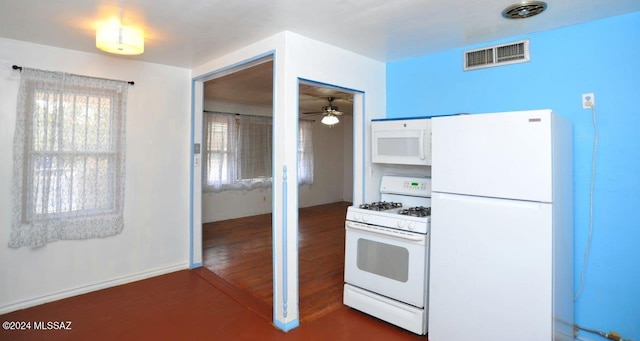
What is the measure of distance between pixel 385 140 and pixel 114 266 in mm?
2991

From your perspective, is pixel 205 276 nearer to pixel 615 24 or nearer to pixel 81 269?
pixel 81 269

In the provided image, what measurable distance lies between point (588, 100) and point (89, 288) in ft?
14.8

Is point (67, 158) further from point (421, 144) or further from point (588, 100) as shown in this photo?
point (588, 100)

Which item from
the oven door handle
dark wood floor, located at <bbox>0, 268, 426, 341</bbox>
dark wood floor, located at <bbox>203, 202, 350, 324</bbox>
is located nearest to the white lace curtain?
dark wood floor, located at <bbox>0, 268, 426, 341</bbox>

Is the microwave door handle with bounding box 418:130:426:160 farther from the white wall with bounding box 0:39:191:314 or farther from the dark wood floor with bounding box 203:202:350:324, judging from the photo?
the white wall with bounding box 0:39:191:314

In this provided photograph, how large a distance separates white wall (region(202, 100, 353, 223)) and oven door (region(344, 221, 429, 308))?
4267 mm

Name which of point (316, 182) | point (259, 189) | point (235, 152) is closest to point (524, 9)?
point (235, 152)

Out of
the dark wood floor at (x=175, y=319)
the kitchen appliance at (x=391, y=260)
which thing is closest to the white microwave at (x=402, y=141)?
the kitchen appliance at (x=391, y=260)

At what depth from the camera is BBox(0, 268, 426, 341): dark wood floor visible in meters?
2.42

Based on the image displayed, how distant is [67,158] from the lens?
2.97 metres

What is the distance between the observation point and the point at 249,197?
698 cm

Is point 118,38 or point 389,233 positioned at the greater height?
point 118,38

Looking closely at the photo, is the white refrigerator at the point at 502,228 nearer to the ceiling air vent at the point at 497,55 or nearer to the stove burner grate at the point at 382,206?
the stove burner grate at the point at 382,206

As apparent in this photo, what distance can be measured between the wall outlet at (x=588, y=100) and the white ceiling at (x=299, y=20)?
515 millimetres
